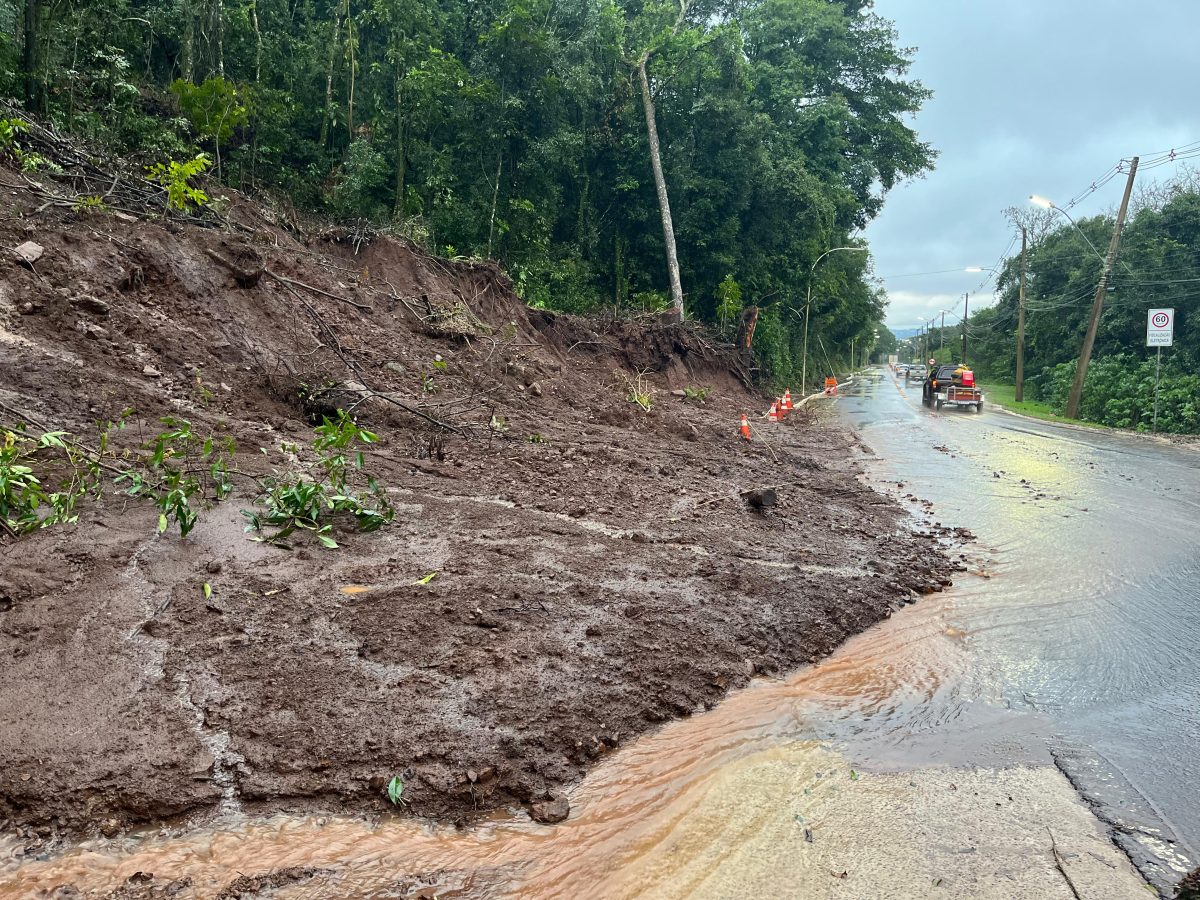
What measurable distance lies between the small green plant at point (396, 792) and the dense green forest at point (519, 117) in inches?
463

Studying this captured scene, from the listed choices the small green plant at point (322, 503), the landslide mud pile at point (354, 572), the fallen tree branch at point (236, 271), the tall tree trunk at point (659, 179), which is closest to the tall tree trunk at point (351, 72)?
the tall tree trunk at point (659, 179)

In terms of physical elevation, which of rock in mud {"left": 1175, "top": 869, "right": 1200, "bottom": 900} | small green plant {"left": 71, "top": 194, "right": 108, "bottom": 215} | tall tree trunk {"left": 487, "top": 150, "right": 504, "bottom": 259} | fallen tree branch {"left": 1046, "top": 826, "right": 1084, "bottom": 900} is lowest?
fallen tree branch {"left": 1046, "top": 826, "right": 1084, "bottom": 900}

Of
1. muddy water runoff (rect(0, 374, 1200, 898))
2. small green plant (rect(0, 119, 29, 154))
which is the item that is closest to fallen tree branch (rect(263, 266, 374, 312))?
small green plant (rect(0, 119, 29, 154))

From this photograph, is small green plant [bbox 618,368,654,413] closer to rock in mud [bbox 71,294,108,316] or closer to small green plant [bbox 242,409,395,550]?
small green plant [bbox 242,409,395,550]

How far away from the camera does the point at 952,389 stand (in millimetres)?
27734

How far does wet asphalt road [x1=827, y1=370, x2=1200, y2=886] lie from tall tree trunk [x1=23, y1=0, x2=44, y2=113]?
50.2 ft

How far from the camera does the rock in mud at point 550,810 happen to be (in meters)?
3.08

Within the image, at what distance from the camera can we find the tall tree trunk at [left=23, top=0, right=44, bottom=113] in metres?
11.8

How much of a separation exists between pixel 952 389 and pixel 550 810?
93.6 feet

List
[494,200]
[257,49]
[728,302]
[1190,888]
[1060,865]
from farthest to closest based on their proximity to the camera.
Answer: [728,302]
[494,200]
[257,49]
[1060,865]
[1190,888]

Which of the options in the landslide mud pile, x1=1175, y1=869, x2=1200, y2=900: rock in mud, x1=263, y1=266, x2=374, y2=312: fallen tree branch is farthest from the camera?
x1=263, y1=266, x2=374, y2=312: fallen tree branch

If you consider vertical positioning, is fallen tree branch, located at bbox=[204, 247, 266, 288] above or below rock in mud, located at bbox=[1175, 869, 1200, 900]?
above

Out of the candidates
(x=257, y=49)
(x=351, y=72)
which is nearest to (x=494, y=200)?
(x=351, y=72)

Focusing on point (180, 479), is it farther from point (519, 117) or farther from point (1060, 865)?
point (519, 117)
